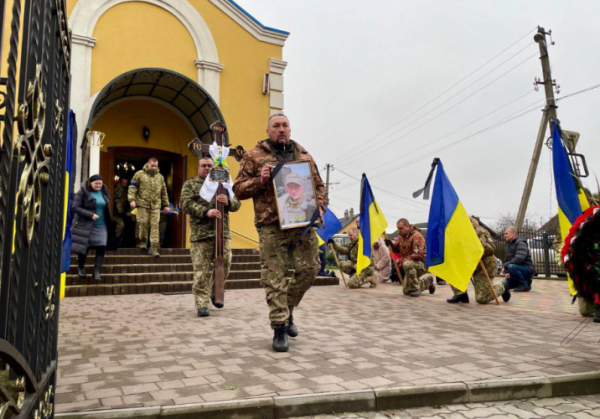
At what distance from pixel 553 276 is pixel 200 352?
1503 cm

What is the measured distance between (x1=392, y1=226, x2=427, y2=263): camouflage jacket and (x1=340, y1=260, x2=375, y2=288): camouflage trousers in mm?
1315

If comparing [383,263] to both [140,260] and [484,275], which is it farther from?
[140,260]

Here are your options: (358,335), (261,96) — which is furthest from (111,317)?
(261,96)

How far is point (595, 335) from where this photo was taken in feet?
16.0

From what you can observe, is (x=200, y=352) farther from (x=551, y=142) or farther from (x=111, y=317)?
(x=551, y=142)

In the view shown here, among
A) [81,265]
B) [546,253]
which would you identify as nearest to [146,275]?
[81,265]

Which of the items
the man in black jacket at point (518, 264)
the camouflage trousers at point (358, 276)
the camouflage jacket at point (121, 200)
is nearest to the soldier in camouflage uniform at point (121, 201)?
the camouflage jacket at point (121, 200)

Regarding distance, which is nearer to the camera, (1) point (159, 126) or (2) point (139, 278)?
(2) point (139, 278)

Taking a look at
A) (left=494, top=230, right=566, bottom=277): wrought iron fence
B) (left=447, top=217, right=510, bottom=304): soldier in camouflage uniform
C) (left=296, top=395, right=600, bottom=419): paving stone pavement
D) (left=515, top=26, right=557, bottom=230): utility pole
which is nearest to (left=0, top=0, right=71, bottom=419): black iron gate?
(left=296, top=395, right=600, bottom=419): paving stone pavement

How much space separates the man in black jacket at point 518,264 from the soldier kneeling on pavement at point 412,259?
6.46 ft

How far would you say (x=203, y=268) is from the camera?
597 cm

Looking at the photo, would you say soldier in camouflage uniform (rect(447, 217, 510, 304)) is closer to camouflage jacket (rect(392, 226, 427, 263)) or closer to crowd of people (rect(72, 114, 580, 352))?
crowd of people (rect(72, 114, 580, 352))

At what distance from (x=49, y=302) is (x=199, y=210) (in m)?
3.93

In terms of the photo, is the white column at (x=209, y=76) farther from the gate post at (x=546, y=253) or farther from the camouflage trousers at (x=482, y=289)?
the gate post at (x=546, y=253)
